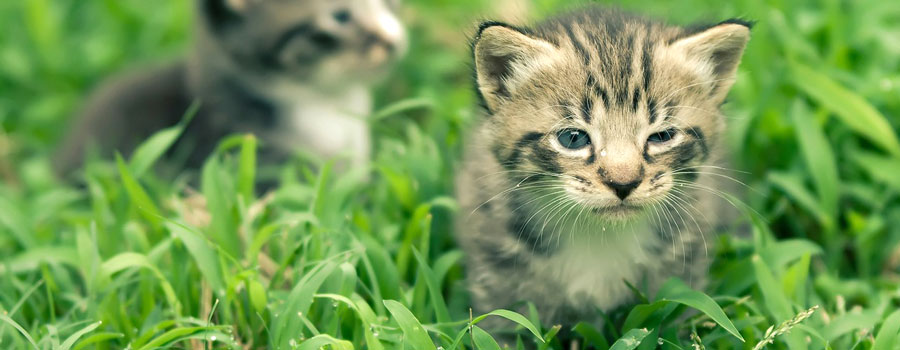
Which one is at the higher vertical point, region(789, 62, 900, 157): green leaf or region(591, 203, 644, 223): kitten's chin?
region(789, 62, 900, 157): green leaf

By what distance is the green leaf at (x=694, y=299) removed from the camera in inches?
115

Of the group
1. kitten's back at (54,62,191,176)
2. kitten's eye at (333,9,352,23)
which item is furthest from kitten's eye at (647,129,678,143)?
kitten's back at (54,62,191,176)

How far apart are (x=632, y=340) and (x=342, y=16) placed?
2.82 m

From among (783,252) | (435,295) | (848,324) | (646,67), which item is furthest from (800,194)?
(435,295)

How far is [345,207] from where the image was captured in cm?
383

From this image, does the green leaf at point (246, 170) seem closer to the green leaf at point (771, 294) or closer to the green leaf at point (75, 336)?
the green leaf at point (75, 336)

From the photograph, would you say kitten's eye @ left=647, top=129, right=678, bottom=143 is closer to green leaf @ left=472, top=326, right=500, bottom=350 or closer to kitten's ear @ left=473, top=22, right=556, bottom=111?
kitten's ear @ left=473, top=22, right=556, bottom=111

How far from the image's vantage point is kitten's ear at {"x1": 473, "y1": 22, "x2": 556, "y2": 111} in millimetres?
2969

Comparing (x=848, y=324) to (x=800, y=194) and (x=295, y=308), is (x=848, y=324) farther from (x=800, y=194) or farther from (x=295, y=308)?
(x=295, y=308)

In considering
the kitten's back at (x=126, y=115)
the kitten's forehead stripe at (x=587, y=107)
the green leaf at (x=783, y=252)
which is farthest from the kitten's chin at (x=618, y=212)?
the kitten's back at (x=126, y=115)

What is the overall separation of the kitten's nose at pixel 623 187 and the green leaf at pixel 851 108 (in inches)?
69.0

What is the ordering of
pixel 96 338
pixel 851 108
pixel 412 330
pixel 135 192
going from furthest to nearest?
pixel 851 108 → pixel 135 192 → pixel 96 338 → pixel 412 330

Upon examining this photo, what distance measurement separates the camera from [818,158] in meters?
4.03

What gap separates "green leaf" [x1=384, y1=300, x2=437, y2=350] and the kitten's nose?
779 millimetres
